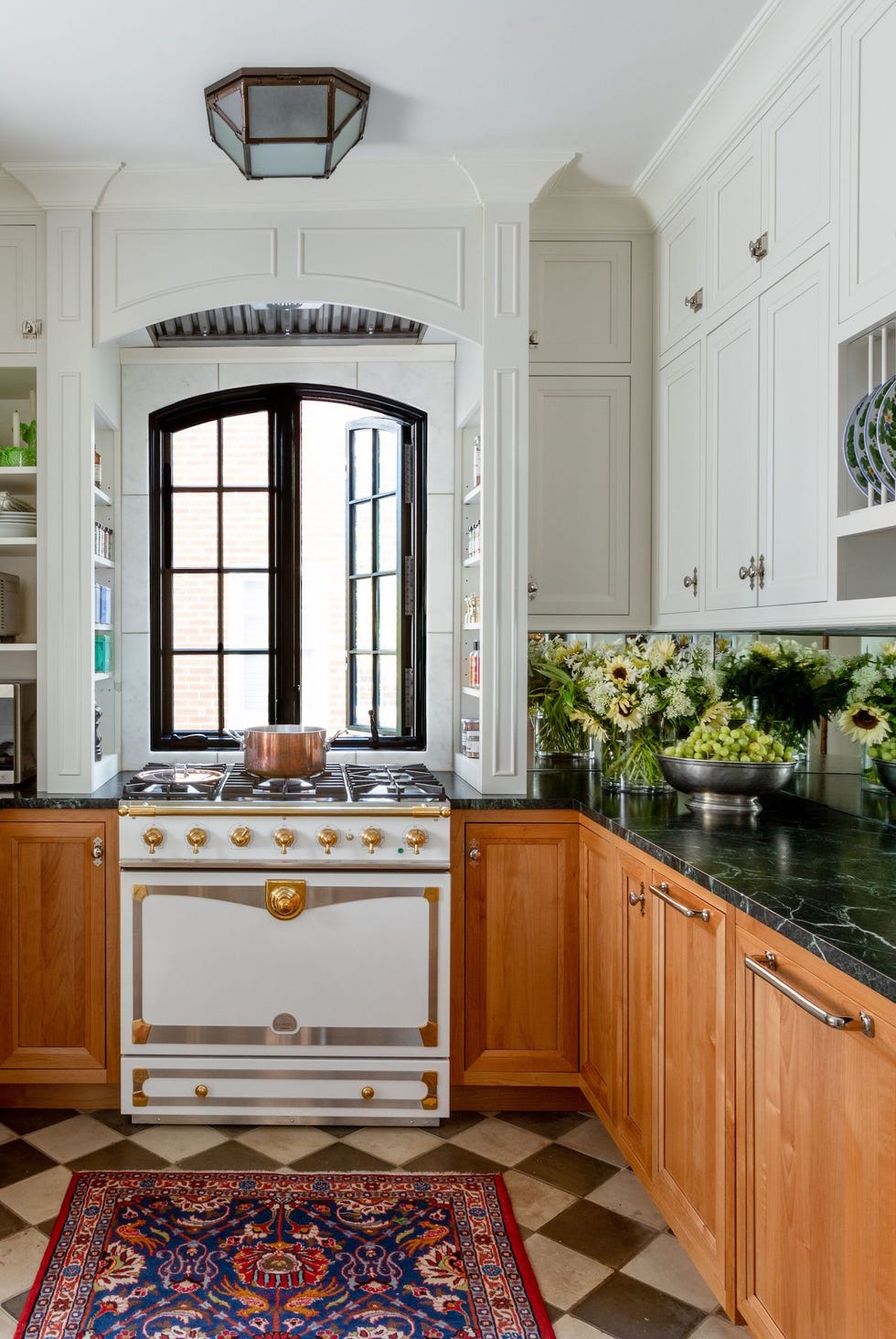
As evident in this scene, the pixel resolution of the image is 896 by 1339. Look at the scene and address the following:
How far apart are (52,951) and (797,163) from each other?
9.12ft

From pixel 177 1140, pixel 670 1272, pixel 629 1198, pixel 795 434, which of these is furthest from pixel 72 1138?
pixel 795 434

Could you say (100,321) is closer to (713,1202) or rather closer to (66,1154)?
(66,1154)

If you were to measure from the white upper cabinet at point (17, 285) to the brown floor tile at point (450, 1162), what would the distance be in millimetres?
2564

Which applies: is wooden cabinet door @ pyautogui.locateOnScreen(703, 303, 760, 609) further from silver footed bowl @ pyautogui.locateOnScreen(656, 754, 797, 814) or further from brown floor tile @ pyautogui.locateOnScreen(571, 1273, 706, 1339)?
brown floor tile @ pyautogui.locateOnScreen(571, 1273, 706, 1339)

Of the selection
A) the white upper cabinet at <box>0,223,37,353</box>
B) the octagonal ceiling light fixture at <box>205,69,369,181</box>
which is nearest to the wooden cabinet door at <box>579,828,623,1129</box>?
the octagonal ceiling light fixture at <box>205,69,369,181</box>

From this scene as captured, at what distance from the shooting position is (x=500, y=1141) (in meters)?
2.63

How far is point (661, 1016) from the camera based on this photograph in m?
2.07

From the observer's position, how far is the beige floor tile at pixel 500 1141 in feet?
8.39

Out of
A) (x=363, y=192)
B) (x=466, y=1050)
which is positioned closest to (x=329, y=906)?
(x=466, y=1050)

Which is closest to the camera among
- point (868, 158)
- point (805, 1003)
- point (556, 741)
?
point (805, 1003)

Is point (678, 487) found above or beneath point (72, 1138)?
above

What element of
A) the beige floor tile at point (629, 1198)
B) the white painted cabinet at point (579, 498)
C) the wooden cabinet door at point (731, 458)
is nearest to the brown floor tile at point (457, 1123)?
the beige floor tile at point (629, 1198)

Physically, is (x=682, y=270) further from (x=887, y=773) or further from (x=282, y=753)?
(x=282, y=753)

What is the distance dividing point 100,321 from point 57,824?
4.91 ft
